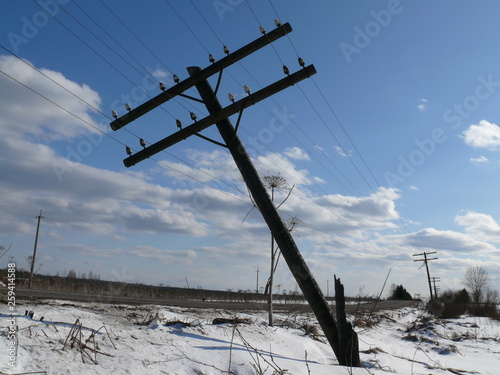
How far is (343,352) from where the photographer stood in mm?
6664

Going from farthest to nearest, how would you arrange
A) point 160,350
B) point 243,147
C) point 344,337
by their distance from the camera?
1. point 243,147
2. point 344,337
3. point 160,350

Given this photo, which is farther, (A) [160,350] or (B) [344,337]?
(B) [344,337]

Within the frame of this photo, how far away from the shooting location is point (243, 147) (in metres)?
7.38

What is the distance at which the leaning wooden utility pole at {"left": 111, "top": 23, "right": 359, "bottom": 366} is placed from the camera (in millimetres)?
6996

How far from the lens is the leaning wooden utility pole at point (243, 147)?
23.0 ft

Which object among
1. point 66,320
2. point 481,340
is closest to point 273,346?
point 66,320

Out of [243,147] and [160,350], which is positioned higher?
[243,147]

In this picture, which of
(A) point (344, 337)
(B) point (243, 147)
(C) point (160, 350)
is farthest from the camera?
(B) point (243, 147)

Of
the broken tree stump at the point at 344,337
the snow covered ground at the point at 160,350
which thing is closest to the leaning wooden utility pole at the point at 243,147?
the broken tree stump at the point at 344,337

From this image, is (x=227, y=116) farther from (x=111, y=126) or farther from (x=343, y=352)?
(x=343, y=352)

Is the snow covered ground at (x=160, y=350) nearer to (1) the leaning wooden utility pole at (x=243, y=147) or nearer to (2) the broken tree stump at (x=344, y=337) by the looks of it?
(2) the broken tree stump at (x=344, y=337)

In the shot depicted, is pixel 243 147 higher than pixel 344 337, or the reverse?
pixel 243 147

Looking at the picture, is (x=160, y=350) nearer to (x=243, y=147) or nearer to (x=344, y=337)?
(x=344, y=337)

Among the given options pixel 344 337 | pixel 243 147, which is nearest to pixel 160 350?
pixel 344 337
